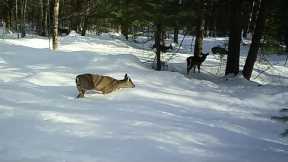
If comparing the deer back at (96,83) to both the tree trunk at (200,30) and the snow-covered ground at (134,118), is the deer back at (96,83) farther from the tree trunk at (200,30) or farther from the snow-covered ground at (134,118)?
the tree trunk at (200,30)

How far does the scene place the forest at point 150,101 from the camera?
734 centimetres

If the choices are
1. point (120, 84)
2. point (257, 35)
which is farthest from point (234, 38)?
point (120, 84)

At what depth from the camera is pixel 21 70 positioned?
14.1 meters

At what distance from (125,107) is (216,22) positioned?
842 centimetres

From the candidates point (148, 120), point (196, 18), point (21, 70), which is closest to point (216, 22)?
point (196, 18)

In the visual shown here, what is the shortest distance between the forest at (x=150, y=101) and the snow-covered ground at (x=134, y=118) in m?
0.02

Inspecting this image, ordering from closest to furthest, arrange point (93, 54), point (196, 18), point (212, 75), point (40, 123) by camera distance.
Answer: point (40, 123), point (196, 18), point (93, 54), point (212, 75)

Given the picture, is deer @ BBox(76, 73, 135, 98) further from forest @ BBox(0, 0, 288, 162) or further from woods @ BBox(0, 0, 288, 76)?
woods @ BBox(0, 0, 288, 76)

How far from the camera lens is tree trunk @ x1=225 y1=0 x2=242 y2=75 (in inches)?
634

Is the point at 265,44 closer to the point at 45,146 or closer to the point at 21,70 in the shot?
the point at 21,70

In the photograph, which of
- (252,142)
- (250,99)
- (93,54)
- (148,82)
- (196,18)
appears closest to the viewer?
(252,142)

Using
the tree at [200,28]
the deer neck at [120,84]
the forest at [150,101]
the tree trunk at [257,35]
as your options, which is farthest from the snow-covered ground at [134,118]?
the tree at [200,28]

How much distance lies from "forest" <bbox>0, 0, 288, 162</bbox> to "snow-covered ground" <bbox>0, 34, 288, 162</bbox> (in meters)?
0.02

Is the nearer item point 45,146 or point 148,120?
point 45,146
